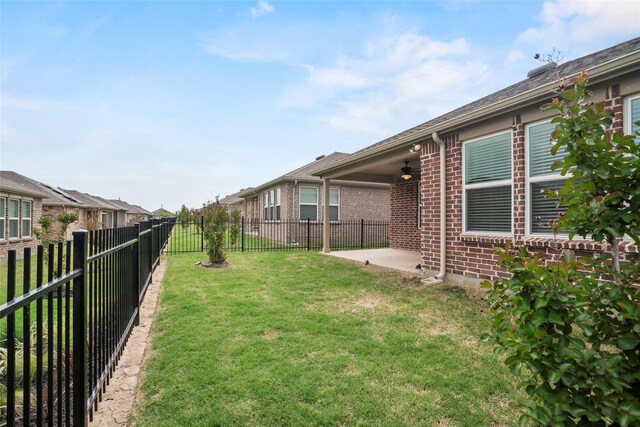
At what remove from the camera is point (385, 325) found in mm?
4410

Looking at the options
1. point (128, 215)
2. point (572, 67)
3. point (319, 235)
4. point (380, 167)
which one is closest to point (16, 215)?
point (319, 235)

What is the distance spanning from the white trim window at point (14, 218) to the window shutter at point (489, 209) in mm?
16924

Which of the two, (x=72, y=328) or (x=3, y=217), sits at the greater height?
(x=3, y=217)

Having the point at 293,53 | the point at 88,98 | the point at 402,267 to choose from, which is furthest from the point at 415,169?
the point at 88,98

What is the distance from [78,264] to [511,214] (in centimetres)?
617

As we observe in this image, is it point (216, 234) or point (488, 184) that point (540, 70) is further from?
point (216, 234)

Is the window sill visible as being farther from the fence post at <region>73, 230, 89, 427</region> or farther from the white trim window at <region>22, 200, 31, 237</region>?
the white trim window at <region>22, 200, 31, 237</region>

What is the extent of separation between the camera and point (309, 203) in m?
16.9

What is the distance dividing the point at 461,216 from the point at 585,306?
5720mm

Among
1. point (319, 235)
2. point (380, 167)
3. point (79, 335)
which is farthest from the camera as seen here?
point (319, 235)

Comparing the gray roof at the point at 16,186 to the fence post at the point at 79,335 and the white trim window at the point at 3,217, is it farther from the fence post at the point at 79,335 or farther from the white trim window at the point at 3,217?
the fence post at the point at 79,335

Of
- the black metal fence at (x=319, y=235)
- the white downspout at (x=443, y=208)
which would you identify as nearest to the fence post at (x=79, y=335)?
the white downspout at (x=443, y=208)

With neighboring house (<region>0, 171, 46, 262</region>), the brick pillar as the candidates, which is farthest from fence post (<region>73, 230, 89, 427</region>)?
neighboring house (<region>0, 171, 46, 262</region>)

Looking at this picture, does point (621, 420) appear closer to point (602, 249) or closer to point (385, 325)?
point (385, 325)
